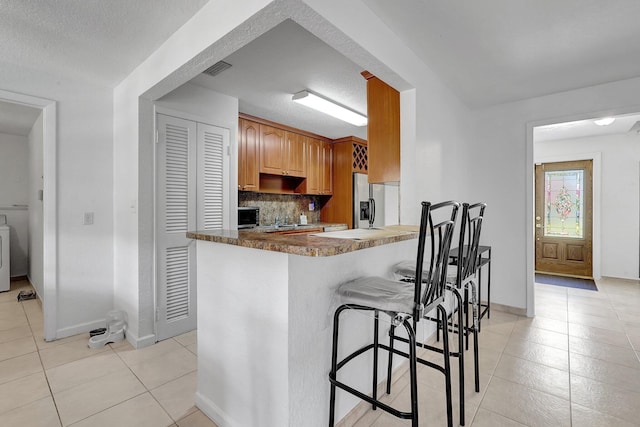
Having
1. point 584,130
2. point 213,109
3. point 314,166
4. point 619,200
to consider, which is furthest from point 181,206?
point 619,200

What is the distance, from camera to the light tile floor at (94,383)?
5.47 feet

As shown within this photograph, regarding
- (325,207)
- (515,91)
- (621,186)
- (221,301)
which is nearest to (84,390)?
(221,301)

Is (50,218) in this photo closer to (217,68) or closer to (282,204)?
(217,68)

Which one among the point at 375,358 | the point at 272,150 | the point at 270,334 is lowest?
the point at 375,358

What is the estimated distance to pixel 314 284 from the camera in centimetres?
138

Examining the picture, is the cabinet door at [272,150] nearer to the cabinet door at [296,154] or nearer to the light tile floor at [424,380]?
the cabinet door at [296,154]

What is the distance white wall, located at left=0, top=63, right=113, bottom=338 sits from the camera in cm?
262

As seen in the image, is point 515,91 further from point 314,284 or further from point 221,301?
point 221,301

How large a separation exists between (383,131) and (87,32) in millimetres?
2168

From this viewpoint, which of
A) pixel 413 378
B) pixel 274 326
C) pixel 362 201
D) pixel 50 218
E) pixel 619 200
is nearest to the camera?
pixel 413 378

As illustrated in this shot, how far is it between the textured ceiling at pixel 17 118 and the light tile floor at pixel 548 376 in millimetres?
4158

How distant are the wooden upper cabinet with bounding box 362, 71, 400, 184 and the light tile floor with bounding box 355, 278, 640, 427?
1492mm

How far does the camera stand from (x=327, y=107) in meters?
3.31

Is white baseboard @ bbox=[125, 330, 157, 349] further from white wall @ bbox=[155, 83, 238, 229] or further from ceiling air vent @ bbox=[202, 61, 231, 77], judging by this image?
ceiling air vent @ bbox=[202, 61, 231, 77]
